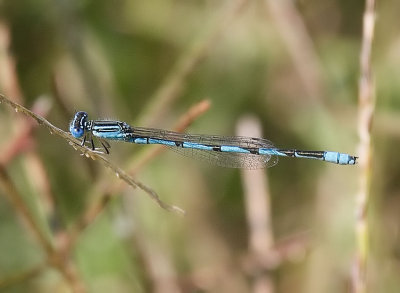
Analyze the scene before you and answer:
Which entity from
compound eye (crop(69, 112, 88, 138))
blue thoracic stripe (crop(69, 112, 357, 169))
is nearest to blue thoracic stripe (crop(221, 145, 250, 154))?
blue thoracic stripe (crop(69, 112, 357, 169))

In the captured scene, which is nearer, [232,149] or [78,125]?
[78,125]

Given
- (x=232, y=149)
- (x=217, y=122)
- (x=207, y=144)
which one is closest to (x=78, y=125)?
(x=207, y=144)

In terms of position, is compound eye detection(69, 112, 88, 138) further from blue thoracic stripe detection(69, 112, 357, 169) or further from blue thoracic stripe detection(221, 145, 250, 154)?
blue thoracic stripe detection(221, 145, 250, 154)

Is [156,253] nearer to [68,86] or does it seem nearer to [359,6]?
[68,86]

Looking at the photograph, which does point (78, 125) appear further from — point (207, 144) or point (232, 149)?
point (232, 149)

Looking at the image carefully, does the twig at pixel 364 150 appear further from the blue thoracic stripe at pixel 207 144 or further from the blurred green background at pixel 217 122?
the blurred green background at pixel 217 122
